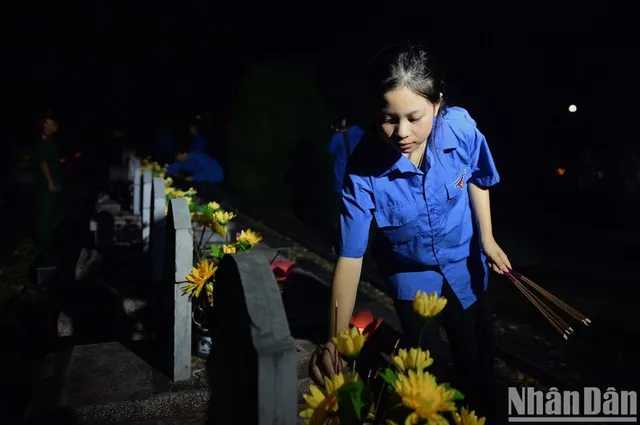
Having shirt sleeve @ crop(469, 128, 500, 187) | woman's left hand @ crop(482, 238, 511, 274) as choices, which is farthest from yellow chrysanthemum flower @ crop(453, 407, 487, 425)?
shirt sleeve @ crop(469, 128, 500, 187)

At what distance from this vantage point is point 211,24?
16203mm

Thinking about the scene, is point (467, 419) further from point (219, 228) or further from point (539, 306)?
point (219, 228)

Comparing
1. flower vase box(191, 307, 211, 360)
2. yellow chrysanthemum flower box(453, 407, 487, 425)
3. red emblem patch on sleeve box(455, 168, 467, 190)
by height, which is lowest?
flower vase box(191, 307, 211, 360)

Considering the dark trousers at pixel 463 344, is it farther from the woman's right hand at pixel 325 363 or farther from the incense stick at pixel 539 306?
the woman's right hand at pixel 325 363

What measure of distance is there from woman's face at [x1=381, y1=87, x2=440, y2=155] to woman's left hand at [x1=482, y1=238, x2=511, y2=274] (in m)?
0.68

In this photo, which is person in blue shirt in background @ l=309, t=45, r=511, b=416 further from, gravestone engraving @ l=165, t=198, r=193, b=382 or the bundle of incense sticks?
gravestone engraving @ l=165, t=198, r=193, b=382

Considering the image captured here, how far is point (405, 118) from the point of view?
6.74 feet

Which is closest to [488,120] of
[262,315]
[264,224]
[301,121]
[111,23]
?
[301,121]

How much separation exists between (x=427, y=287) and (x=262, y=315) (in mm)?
1139

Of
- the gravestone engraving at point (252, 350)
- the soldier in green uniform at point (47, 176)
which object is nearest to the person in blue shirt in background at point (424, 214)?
the gravestone engraving at point (252, 350)

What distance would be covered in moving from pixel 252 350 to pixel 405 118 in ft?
3.55

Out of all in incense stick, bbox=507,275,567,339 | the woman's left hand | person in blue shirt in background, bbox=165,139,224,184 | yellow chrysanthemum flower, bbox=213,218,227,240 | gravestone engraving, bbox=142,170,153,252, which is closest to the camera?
incense stick, bbox=507,275,567,339

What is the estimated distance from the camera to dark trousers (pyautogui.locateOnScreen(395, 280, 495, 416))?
240cm

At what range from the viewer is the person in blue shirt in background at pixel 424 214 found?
2078 millimetres
